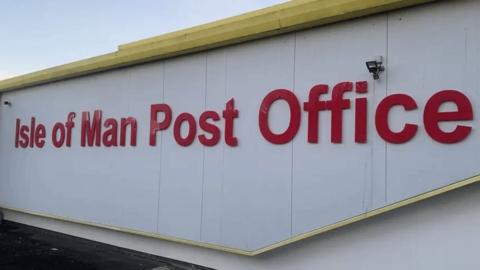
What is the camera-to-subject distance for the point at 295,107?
201 inches

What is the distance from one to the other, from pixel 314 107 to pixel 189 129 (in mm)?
2233

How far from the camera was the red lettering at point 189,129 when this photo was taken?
616 cm

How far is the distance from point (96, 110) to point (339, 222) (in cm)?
548

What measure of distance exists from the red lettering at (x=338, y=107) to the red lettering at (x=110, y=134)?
14.5 ft

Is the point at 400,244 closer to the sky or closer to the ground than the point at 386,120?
closer to the ground

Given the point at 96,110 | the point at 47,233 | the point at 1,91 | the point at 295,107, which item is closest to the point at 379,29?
the point at 295,107

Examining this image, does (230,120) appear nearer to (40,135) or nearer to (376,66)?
(376,66)

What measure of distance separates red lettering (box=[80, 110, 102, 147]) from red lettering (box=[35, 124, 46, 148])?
5.38 feet

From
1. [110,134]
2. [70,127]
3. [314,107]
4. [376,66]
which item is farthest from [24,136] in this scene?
[376,66]

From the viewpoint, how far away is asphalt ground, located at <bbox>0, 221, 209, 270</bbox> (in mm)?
6211

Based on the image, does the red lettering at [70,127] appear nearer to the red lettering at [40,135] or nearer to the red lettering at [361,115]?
the red lettering at [40,135]

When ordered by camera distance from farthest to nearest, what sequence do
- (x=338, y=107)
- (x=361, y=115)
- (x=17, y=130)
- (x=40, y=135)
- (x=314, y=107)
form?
1. (x=17, y=130)
2. (x=40, y=135)
3. (x=314, y=107)
4. (x=338, y=107)
5. (x=361, y=115)

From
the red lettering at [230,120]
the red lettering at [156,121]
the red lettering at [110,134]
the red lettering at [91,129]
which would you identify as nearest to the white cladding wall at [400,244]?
the red lettering at [230,120]

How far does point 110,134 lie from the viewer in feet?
24.4
